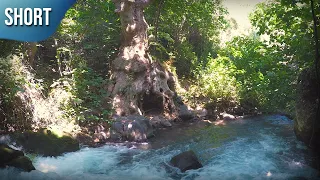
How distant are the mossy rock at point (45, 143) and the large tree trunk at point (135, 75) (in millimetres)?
2499

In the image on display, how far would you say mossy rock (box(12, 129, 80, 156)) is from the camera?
6.66 metres

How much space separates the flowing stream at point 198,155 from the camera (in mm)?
5859

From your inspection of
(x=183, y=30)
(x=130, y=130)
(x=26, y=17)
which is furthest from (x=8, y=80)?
(x=183, y=30)

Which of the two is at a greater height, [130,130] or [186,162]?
[130,130]

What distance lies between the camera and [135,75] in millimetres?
10438

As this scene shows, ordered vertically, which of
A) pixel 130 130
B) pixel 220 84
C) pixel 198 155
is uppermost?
pixel 220 84

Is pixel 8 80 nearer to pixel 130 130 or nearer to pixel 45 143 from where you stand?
pixel 45 143

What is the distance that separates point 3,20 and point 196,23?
1173 cm

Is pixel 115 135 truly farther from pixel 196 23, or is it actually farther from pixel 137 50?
pixel 196 23

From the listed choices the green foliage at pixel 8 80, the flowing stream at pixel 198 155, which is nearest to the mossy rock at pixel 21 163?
the flowing stream at pixel 198 155

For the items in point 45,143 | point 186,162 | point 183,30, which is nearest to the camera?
point 186,162

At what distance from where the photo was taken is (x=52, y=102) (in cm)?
797

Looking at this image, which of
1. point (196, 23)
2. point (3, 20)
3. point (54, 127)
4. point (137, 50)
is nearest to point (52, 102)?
point (54, 127)

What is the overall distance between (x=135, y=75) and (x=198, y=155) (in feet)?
14.1
